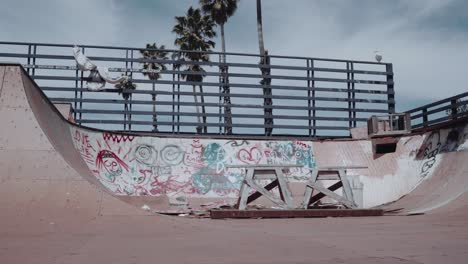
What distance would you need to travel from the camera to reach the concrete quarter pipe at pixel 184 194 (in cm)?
404

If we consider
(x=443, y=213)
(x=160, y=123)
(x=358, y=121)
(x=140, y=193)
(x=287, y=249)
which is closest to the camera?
(x=287, y=249)

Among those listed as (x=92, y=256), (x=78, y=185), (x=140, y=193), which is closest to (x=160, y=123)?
(x=140, y=193)

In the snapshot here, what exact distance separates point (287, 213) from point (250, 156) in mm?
6278

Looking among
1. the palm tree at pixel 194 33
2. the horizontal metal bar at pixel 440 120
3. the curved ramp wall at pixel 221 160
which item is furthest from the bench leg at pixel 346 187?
the palm tree at pixel 194 33

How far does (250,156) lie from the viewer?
15039 millimetres

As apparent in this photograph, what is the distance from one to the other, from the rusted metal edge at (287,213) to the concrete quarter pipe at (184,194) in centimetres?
74

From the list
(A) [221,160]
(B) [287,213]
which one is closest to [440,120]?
(A) [221,160]

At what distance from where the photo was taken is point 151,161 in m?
14.1

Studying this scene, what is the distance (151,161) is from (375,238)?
10.1 meters

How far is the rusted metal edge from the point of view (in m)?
8.52

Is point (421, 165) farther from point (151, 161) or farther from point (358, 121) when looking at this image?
point (151, 161)

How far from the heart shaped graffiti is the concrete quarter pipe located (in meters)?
0.04

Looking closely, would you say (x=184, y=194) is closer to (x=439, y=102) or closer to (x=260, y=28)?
(x=439, y=102)

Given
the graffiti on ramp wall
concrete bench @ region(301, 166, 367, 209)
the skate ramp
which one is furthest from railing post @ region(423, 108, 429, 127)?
the skate ramp
